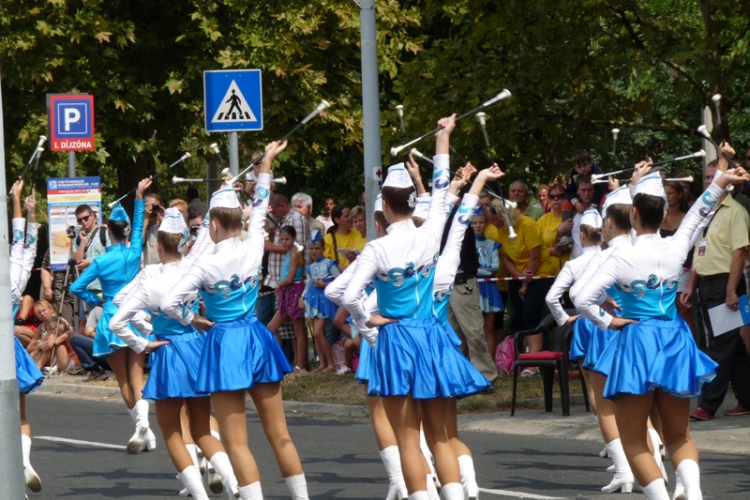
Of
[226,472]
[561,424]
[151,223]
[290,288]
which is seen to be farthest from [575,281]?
[151,223]

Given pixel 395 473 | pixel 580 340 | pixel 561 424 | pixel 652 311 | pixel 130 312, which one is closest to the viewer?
pixel 652 311

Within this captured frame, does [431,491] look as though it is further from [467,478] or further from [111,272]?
[111,272]

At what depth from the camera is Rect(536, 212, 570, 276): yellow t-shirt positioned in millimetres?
14750

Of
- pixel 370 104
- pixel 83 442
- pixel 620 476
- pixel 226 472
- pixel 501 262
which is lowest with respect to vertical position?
pixel 83 442

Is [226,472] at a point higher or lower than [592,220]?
lower

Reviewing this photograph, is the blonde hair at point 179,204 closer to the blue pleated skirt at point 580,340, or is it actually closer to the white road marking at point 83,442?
the white road marking at point 83,442

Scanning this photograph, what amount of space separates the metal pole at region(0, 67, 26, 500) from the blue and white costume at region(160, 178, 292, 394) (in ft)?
3.38

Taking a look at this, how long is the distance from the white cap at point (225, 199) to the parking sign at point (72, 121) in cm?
1118

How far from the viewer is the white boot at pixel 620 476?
8.62 meters

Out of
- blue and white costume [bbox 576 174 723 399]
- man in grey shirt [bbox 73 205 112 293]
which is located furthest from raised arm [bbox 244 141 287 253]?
man in grey shirt [bbox 73 205 112 293]

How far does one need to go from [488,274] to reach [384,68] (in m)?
10.2

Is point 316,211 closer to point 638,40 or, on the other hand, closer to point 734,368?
point 638,40

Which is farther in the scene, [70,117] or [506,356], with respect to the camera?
[70,117]

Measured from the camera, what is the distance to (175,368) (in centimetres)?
835
